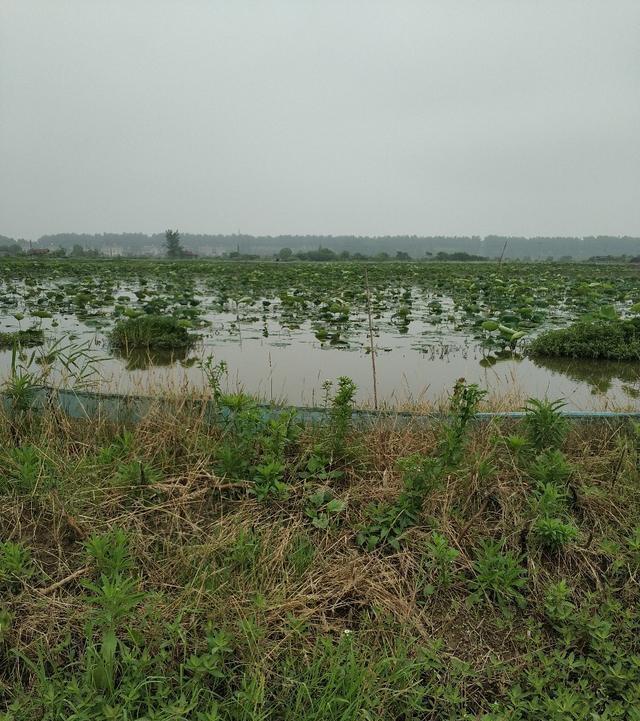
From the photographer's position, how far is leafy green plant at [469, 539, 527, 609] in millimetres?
1932

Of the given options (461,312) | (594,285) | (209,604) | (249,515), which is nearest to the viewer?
(209,604)

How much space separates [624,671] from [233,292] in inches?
499

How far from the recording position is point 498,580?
197 centimetres

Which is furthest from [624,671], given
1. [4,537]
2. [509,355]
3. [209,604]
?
[509,355]

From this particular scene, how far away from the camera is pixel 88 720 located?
54.2 inches

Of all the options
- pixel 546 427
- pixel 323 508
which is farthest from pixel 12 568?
pixel 546 427

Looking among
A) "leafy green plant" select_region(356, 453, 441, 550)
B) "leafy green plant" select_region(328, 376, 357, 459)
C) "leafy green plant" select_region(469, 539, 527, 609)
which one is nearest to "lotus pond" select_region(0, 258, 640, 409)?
"leafy green plant" select_region(328, 376, 357, 459)

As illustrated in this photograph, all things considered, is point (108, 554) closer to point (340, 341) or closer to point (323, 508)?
point (323, 508)

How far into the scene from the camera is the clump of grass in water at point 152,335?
702 cm

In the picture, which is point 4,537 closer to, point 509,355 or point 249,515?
point 249,515

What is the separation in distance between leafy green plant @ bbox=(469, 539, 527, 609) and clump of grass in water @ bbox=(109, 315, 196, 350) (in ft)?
18.9

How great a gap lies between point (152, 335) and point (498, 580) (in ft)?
20.2

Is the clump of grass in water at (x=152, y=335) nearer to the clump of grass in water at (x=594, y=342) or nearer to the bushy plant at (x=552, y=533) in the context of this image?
the clump of grass in water at (x=594, y=342)

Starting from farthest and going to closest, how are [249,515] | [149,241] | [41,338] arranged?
[149,241] < [41,338] < [249,515]
